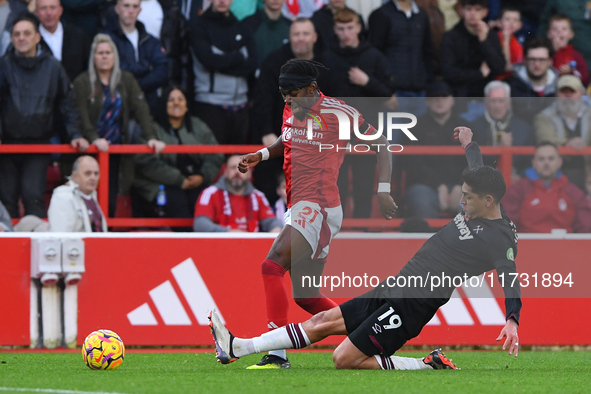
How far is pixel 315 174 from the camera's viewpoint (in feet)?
23.6

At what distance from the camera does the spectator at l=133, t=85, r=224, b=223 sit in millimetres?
10070

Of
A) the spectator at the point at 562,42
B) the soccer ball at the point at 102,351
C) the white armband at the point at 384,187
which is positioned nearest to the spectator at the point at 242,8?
the spectator at the point at 562,42

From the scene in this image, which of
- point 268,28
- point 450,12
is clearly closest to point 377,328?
point 268,28

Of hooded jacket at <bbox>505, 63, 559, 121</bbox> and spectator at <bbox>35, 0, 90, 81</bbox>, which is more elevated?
A: spectator at <bbox>35, 0, 90, 81</bbox>

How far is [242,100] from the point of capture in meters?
10.5

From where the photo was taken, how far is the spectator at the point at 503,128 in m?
9.77

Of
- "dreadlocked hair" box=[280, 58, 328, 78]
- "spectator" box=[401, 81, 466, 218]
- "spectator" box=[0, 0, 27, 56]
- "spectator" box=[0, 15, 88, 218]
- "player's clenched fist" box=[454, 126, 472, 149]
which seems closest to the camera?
"dreadlocked hair" box=[280, 58, 328, 78]

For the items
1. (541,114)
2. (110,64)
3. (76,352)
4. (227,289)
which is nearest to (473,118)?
(541,114)

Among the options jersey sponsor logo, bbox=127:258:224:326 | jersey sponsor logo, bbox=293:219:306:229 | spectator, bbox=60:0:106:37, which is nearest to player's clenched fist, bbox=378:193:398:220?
jersey sponsor logo, bbox=293:219:306:229

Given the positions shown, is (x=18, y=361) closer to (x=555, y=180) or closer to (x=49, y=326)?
(x=49, y=326)

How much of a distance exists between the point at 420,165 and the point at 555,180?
1.32 m

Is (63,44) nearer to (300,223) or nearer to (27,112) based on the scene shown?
(27,112)

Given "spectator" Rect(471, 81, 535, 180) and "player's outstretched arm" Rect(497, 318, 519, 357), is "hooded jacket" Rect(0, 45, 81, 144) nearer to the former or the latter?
"spectator" Rect(471, 81, 535, 180)

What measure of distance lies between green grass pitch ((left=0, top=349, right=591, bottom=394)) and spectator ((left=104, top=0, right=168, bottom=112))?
326 centimetres
